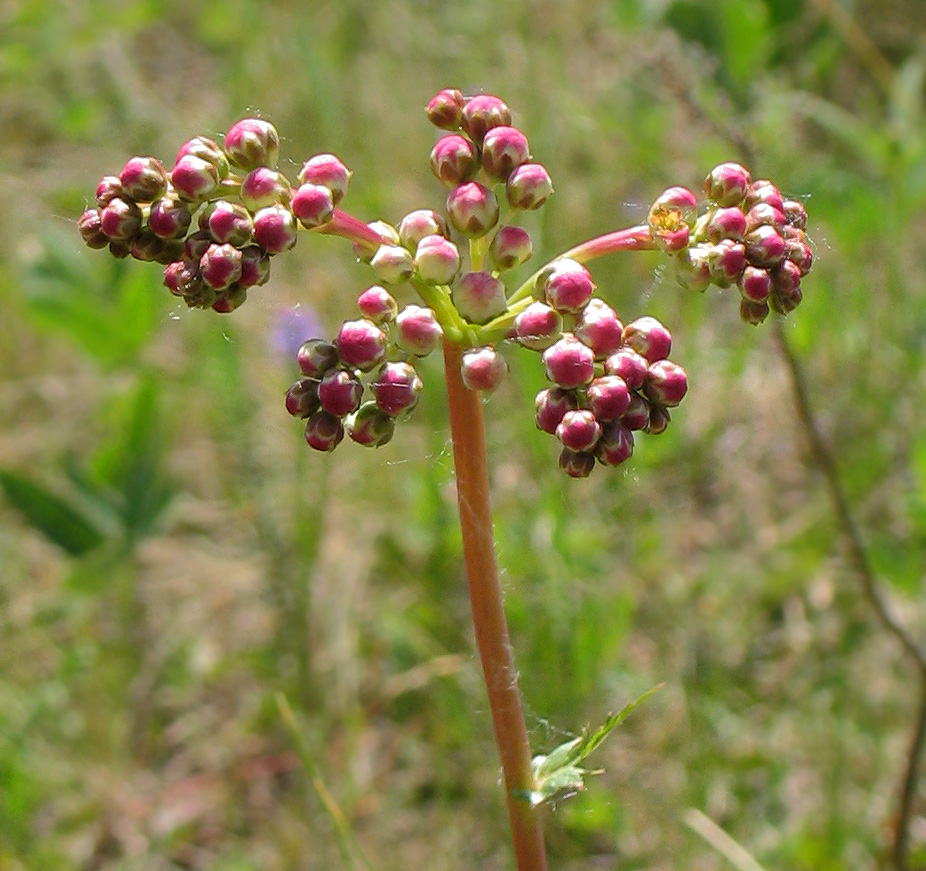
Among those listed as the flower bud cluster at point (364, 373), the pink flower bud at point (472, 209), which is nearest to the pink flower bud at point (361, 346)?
the flower bud cluster at point (364, 373)

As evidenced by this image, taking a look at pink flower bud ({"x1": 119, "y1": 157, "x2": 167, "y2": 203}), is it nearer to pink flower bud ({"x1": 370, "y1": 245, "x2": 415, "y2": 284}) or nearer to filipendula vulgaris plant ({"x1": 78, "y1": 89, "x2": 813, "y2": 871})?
filipendula vulgaris plant ({"x1": 78, "y1": 89, "x2": 813, "y2": 871})

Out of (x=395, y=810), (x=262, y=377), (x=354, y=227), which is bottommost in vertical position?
(x=395, y=810)

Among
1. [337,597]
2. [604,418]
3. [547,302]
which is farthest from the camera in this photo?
[337,597]

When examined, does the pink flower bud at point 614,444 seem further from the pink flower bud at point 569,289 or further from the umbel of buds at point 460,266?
the pink flower bud at point 569,289

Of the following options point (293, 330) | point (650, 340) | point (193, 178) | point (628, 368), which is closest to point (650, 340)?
point (650, 340)

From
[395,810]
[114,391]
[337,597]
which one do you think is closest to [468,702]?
[395,810]

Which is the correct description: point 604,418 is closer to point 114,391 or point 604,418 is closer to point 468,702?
point 468,702
